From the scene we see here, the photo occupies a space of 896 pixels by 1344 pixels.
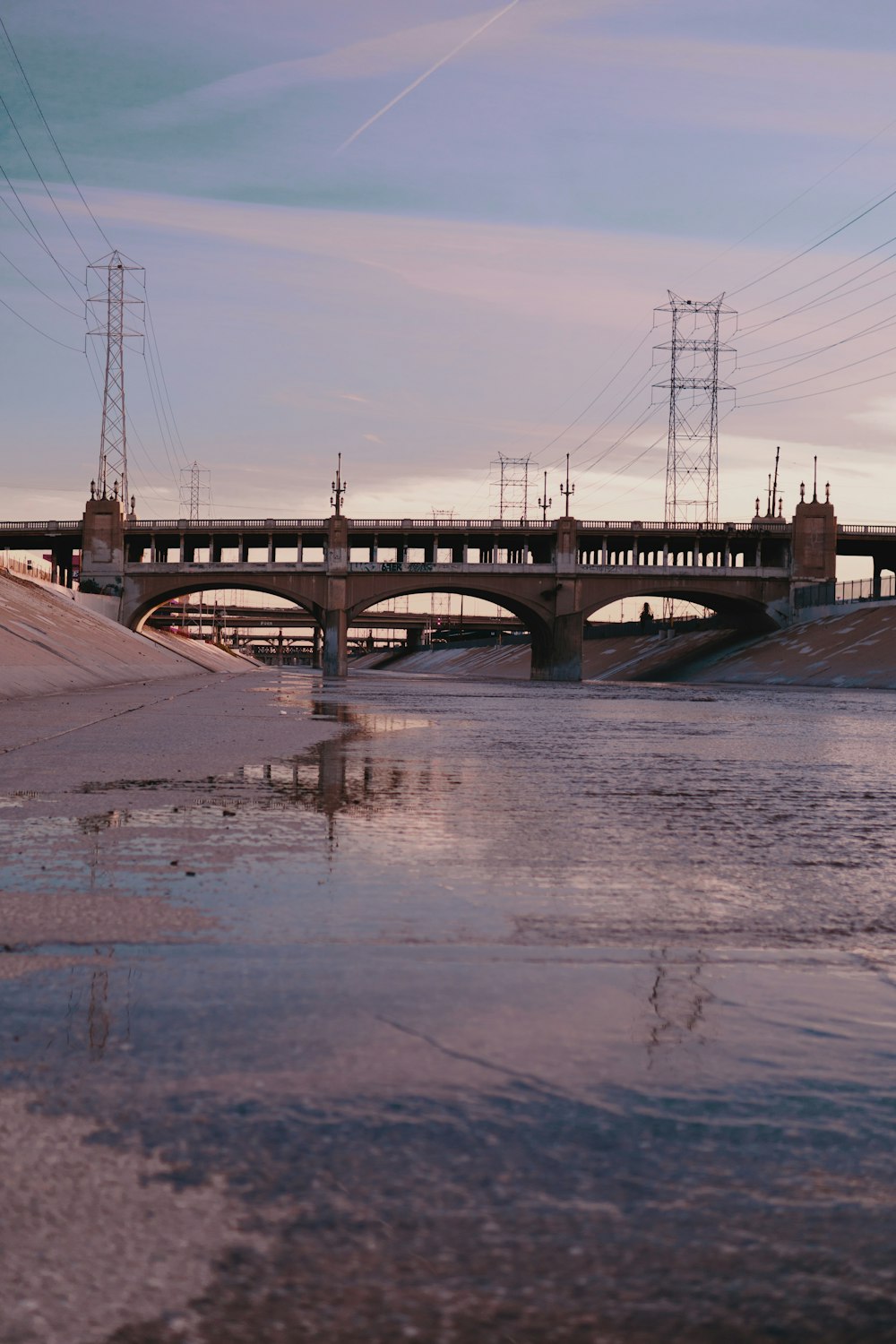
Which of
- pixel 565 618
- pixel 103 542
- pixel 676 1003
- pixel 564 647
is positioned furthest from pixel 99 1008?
pixel 103 542

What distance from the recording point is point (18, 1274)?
206 centimetres

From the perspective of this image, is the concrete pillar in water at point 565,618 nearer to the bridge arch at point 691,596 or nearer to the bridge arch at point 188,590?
the bridge arch at point 691,596

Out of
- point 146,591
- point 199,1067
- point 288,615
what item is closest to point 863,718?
point 199,1067

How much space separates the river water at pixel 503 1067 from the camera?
2.09 metres

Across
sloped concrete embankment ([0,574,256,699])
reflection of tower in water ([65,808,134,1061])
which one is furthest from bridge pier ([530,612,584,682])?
reflection of tower in water ([65,808,134,1061])

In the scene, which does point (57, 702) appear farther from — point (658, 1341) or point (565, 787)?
point (658, 1341)

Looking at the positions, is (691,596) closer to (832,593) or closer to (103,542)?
(832,593)

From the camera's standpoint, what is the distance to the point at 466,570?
89125 millimetres

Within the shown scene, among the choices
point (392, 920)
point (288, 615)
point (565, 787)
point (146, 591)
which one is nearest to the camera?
point (392, 920)

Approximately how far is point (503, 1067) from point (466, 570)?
8634cm

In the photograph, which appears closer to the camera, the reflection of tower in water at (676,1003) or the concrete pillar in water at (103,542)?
the reflection of tower in water at (676,1003)

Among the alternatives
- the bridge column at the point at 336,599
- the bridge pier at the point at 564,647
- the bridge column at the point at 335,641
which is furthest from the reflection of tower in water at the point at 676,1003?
the bridge pier at the point at 564,647

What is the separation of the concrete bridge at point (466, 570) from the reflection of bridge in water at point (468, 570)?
92 millimetres

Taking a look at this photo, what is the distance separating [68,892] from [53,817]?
2814mm
